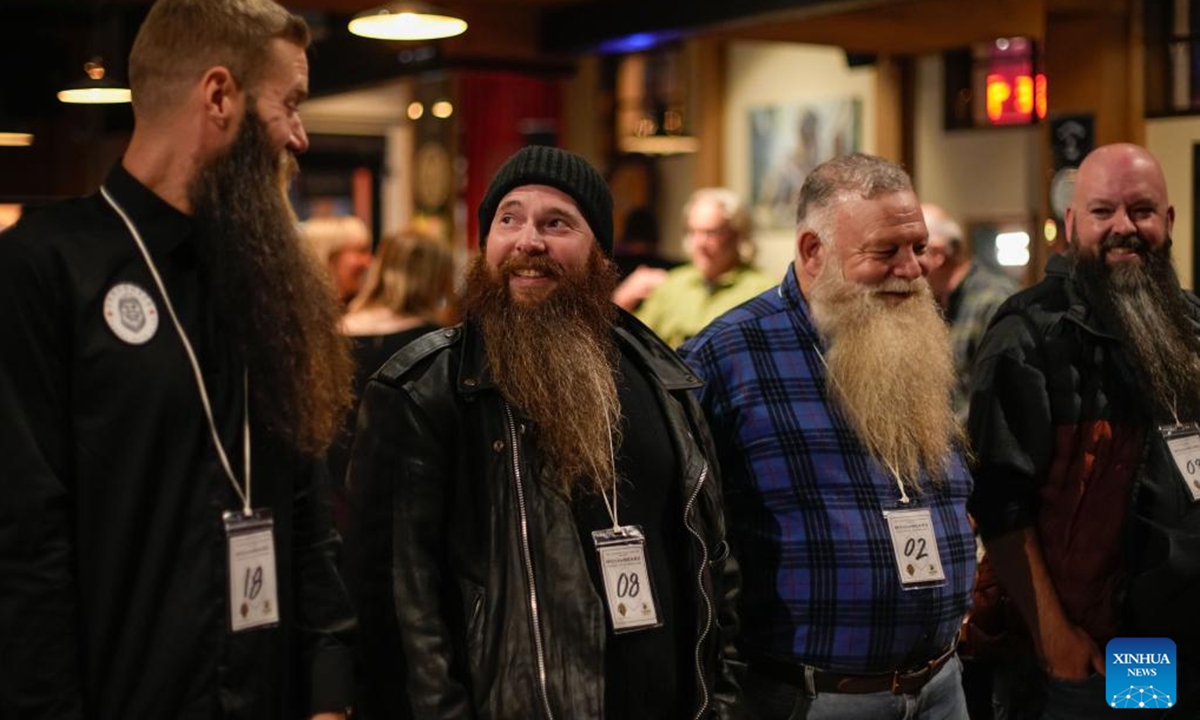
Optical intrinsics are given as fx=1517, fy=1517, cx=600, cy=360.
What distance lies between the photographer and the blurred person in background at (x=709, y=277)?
251 inches

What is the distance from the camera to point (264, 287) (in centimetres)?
217

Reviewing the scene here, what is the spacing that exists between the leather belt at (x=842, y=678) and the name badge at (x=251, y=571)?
1078 mm

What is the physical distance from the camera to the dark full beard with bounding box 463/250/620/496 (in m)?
2.51

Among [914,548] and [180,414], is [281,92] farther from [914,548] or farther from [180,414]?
[914,548]

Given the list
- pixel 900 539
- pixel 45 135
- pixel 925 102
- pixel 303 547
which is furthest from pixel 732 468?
pixel 925 102

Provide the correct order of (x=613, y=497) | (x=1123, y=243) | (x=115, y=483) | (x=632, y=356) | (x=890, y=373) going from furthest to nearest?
(x=1123, y=243)
(x=890, y=373)
(x=632, y=356)
(x=613, y=497)
(x=115, y=483)

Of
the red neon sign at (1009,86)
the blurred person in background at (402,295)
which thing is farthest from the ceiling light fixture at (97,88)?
the red neon sign at (1009,86)

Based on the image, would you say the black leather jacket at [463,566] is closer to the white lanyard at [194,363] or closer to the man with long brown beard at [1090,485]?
the white lanyard at [194,363]

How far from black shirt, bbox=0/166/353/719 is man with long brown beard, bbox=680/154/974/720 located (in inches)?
41.5

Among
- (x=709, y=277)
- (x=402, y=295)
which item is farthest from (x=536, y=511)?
(x=709, y=277)

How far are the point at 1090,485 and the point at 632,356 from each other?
115 cm

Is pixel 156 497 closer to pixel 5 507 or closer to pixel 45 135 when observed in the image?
pixel 5 507

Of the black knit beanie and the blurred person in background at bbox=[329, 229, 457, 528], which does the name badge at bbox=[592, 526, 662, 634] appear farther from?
the blurred person in background at bbox=[329, 229, 457, 528]

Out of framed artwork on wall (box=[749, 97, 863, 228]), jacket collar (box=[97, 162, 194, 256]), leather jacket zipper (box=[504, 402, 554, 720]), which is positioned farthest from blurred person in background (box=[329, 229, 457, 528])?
framed artwork on wall (box=[749, 97, 863, 228])
